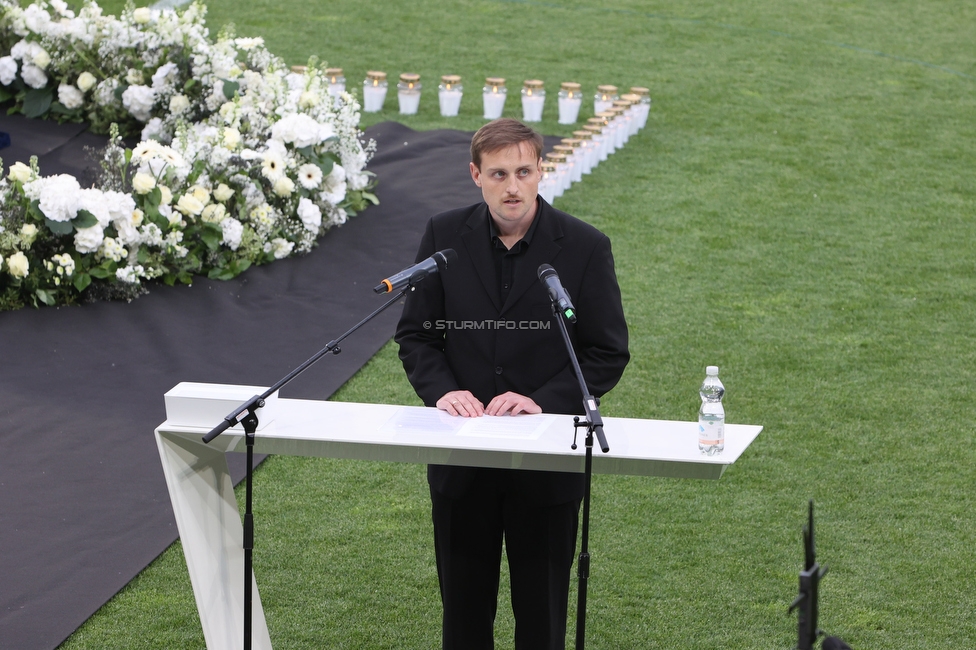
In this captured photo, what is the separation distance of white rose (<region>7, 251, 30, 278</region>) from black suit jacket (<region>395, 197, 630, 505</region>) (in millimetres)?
3426

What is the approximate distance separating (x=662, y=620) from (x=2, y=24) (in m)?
7.07

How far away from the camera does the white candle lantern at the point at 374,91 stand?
9.92 m

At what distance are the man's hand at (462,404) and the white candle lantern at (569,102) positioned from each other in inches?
283

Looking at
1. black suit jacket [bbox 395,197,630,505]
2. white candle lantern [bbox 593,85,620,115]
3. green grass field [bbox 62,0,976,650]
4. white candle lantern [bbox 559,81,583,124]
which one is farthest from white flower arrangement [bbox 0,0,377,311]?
black suit jacket [bbox 395,197,630,505]

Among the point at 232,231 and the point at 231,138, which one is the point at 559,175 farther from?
the point at 232,231

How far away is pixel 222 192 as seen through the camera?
21.1 feet

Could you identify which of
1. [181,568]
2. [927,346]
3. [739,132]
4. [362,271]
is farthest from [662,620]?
[739,132]

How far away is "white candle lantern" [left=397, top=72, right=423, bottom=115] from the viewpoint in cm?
979

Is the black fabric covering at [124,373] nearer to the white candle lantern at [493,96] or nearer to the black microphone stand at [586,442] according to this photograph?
the black microphone stand at [586,442]

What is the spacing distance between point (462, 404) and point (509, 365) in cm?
16

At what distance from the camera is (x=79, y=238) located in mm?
5859

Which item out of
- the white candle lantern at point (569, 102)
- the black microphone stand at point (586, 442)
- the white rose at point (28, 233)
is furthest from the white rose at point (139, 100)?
the black microphone stand at point (586, 442)

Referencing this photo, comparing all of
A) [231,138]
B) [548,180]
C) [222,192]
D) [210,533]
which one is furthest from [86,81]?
[210,533]

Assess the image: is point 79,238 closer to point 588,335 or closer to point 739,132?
point 588,335
